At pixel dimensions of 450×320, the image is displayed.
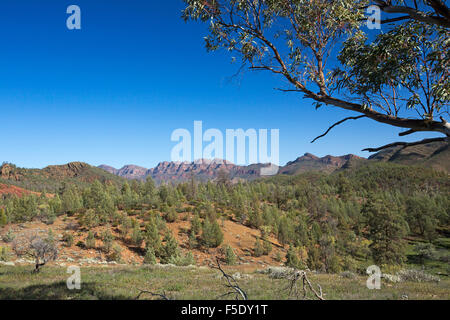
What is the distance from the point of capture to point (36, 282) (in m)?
9.86

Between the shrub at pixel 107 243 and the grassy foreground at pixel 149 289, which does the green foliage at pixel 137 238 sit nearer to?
the shrub at pixel 107 243

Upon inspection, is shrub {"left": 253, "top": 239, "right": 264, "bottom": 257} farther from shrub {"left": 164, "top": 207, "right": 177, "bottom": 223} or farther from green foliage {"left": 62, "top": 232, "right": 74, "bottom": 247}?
green foliage {"left": 62, "top": 232, "right": 74, "bottom": 247}

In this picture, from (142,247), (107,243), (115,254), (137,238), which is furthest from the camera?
(142,247)

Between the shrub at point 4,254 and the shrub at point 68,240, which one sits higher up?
the shrub at point 4,254

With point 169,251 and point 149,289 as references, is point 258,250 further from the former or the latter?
point 149,289

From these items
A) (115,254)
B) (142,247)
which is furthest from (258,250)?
(115,254)

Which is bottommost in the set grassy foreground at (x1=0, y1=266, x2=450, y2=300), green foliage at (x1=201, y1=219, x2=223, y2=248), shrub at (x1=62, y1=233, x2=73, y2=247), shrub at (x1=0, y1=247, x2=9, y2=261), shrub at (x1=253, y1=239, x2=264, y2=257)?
shrub at (x1=253, y1=239, x2=264, y2=257)

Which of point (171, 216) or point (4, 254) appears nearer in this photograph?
point (4, 254)

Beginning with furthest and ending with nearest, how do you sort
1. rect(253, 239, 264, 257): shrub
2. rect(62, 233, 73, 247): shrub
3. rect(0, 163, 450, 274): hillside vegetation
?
rect(253, 239, 264, 257): shrub, rect(0, 163, 450, 274): hillside vegetation, rect(62, 233, 73, 247): shrub

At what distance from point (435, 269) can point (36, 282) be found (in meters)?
52.3

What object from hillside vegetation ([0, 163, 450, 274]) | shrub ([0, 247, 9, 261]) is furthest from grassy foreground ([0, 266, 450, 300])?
hillside vegetation ([0, 163, 450, 274])

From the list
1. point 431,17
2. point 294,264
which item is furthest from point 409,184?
point 431,17

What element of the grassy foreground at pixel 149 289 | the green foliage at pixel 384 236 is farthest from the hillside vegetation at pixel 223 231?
the grassy foreground at pixel 149 289
